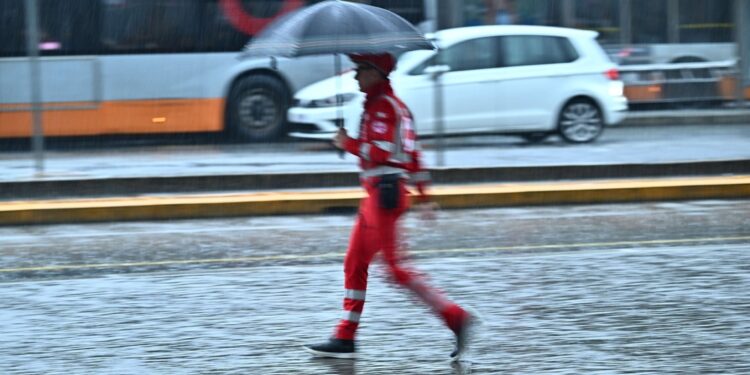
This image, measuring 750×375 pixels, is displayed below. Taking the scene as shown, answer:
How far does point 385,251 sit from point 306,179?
7.15m

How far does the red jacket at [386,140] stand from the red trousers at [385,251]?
76 mm

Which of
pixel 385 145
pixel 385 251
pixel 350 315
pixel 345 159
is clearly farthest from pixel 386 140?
pixel 345 159

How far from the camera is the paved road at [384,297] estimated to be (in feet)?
19.3

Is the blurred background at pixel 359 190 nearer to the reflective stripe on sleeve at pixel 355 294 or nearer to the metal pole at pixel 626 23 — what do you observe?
the metal pole at pixel 626 23

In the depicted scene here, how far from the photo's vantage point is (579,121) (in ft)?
57.1

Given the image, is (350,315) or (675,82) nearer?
(350,315)

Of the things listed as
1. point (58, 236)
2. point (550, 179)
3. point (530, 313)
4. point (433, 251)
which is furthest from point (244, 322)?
point (550, 179)

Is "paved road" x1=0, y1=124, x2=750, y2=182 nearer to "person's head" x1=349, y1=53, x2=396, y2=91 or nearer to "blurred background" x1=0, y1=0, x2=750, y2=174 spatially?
"blurred background" x1=0, y1=0, x2=750, y2=174

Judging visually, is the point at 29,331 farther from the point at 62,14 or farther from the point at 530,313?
the point at 62,14

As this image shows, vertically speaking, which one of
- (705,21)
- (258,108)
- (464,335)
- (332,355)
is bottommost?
(332,355)

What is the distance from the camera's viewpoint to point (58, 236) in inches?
405

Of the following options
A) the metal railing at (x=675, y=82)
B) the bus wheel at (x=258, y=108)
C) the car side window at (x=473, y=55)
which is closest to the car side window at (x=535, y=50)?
the car side window at (x=473, y=55)

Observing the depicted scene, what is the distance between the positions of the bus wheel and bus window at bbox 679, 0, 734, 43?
651 cm

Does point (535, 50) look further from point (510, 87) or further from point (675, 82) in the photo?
point (675, 82)
